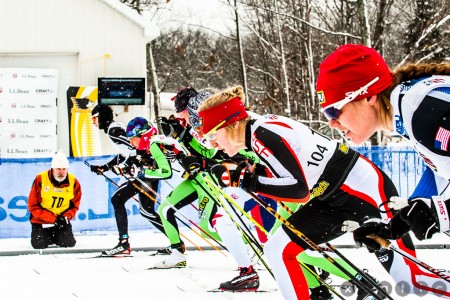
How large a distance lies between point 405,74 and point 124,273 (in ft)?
16.8

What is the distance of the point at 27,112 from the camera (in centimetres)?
1491

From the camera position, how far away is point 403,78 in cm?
306

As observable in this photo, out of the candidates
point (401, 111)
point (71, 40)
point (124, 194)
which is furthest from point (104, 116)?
point (401, 111)

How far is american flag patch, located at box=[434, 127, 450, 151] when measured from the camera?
259 cm

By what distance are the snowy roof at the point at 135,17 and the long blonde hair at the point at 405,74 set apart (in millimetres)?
12405

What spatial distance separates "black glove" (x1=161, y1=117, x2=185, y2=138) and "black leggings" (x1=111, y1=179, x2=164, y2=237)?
4.23 feet

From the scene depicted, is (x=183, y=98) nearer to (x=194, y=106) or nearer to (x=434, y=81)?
(x=194, y=106)

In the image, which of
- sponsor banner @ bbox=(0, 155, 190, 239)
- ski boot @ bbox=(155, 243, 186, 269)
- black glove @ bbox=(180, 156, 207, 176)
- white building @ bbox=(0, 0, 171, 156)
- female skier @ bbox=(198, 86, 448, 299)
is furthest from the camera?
white building @ bbox=(0, 0, 171, 156)

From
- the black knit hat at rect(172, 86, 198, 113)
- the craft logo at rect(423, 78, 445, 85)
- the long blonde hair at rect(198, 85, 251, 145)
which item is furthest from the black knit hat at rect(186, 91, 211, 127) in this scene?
the craft logo at rect(423, 78, 445, 85)

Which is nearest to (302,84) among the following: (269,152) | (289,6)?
(289,6)

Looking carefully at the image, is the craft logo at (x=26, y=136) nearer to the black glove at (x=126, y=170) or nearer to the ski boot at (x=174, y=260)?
the black glove at (x=126, y=170)

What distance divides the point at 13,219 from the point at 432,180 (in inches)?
324

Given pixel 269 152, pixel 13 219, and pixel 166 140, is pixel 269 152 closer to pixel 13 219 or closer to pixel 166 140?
pixel 166 140

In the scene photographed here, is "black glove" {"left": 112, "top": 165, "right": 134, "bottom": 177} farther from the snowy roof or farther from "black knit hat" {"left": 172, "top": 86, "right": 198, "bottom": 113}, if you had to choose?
the snowy roof
